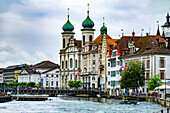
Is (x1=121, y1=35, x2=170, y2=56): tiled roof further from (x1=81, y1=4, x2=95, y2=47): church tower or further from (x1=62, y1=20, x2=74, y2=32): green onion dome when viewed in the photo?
(x1=62, y1=20, x2=74, y2=32): green onion dome

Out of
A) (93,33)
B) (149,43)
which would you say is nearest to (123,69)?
(149,43)

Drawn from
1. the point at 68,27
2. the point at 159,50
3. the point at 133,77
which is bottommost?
the point at 133,77

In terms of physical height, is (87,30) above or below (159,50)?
above

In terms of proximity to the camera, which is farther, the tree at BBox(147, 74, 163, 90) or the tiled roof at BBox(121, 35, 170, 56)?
the tiled roof at BBox(121, 35, 170, 56)

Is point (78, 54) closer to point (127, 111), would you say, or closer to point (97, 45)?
point (97, 45)

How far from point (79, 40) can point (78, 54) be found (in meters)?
9.33

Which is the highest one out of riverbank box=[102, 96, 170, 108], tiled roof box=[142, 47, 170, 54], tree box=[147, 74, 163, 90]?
tiled roof box=[142, 47, 170, 54]

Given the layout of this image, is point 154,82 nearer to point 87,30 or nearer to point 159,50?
point 159,50

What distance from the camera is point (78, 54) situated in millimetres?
178000

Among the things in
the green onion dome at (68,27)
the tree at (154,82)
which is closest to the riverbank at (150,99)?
the tree at (154,82)

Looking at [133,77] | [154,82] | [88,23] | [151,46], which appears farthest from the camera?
[88,23]

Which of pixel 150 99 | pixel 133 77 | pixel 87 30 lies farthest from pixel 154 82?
pixel 87 30

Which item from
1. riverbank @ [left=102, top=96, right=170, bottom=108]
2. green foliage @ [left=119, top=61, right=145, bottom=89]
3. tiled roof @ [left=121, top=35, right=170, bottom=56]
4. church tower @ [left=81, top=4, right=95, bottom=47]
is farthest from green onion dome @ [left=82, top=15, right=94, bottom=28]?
green foliage @ [left=119, top=61, right=145, bottom=89]

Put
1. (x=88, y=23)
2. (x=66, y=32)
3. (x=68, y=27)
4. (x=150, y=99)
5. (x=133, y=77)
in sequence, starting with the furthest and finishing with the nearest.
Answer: (x=68, y=27)
(x=66, y=32)
(x=88, y=23)
(x=133, y=77)
(x=150, y=99)
